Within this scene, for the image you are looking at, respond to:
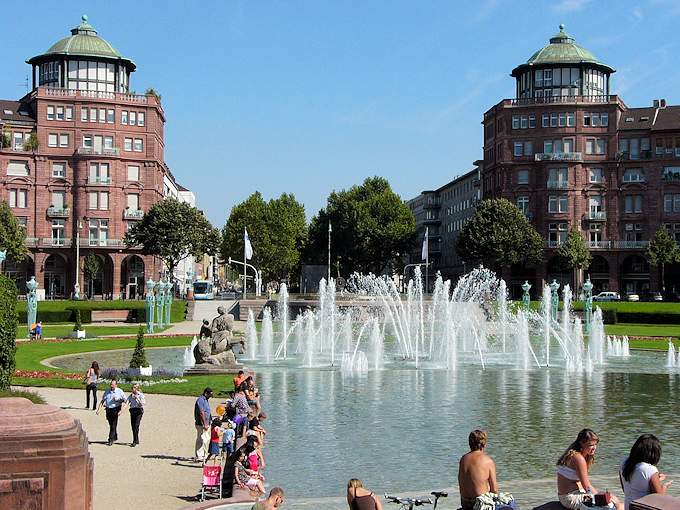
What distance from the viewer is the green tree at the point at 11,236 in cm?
9038

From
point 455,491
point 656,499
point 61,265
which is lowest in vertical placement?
point 455,491

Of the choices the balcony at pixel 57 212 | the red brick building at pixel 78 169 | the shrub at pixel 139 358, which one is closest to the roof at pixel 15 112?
the red brick building at pixel 78 169

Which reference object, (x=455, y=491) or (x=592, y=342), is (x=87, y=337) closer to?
(x=592, y=342)

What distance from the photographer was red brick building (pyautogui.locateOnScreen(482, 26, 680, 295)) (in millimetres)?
108438

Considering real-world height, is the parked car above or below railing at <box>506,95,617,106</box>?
below

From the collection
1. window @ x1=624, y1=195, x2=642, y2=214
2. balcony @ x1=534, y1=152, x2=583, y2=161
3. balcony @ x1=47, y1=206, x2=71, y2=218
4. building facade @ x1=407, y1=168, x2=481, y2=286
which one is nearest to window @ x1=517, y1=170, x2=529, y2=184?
balcony @ x1=534, y1=152, x2=583, y2=161

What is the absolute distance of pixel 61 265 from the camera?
343ft

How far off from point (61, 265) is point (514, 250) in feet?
162

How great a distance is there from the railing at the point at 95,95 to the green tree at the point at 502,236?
38277mm

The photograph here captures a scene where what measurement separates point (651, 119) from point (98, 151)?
63070 millimetres

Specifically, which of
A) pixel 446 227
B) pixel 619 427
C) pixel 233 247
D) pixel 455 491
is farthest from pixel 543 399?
pixel 446 227

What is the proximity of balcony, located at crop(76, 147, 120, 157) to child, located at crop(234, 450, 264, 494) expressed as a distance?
89.0 meters

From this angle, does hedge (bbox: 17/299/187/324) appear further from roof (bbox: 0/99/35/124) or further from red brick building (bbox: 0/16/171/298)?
roof (bbox: 0/99/35/124)

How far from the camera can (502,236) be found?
336 feet
